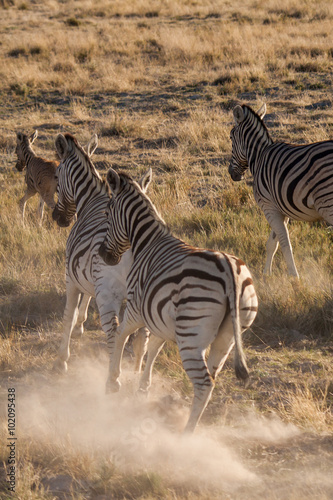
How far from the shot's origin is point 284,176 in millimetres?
6648

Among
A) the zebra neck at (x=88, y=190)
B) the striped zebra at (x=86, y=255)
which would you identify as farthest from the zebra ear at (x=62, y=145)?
the zebra neck at (x=88, y=190)

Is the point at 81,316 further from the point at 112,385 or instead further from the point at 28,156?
the point at 28,156

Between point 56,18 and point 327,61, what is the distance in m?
16.6

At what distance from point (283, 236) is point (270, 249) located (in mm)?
371

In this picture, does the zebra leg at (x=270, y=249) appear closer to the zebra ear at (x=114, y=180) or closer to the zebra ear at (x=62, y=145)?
the zebra ear at (x=62, y=145)

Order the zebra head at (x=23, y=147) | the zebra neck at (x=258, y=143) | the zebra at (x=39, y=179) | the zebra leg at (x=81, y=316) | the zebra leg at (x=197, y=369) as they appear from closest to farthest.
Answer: the zebra leg at (x=197, y=369) → the zebra leg at (x=81, y=316) → the zebra neck at (x=258, y=143) → the zebra at (x=39, y=179) → the zebra head at (x=23, y=147)

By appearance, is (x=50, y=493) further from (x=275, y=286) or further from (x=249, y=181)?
(x=249, y=181)

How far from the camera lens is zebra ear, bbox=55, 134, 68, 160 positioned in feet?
17.5

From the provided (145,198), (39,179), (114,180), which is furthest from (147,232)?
(39,179)

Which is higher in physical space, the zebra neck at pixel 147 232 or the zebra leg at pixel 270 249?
the zebra neck at pixel 147 232

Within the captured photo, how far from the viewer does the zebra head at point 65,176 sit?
5.45 m

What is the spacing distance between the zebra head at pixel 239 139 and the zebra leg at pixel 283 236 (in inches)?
42.0

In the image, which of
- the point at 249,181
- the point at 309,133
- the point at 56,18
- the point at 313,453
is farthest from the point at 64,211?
the point at 56,18

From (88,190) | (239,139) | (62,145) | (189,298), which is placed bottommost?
(189,298)
